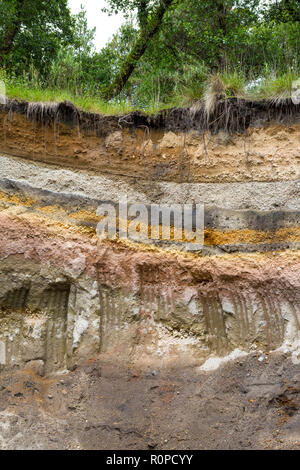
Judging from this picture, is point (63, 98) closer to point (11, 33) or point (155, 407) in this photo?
point (155, 407)

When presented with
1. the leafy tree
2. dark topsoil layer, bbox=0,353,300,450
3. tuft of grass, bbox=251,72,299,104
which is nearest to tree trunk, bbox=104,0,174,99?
the leafy tree

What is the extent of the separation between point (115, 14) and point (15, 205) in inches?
275

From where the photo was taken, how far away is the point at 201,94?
534cm

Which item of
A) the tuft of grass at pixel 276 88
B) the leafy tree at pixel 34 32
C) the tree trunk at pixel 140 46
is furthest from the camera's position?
the leafy tree at pixel 34 32

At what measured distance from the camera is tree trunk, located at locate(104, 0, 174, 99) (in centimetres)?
871

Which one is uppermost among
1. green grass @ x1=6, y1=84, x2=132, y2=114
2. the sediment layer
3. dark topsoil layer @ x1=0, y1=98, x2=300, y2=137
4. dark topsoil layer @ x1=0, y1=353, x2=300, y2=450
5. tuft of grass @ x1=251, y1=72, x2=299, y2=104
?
tuft of grass @ x1=251, y1=72, x2=299, y2=104

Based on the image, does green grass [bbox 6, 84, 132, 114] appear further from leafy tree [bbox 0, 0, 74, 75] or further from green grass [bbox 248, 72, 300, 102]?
leafy tree [bbox 0, 0, 74, 75]

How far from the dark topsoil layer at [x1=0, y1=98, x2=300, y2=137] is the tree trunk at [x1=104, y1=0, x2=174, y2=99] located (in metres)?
3.61

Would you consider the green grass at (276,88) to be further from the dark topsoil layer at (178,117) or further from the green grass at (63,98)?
the green grass at (63,98)

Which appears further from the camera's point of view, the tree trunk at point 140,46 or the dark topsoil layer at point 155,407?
the tree trunk at point 140,46

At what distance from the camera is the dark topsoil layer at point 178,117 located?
499 centimetres

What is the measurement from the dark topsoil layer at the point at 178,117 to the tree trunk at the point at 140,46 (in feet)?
11.9

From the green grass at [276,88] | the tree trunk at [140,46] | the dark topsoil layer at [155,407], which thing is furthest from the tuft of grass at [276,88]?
the tree trunk at [140,46]
